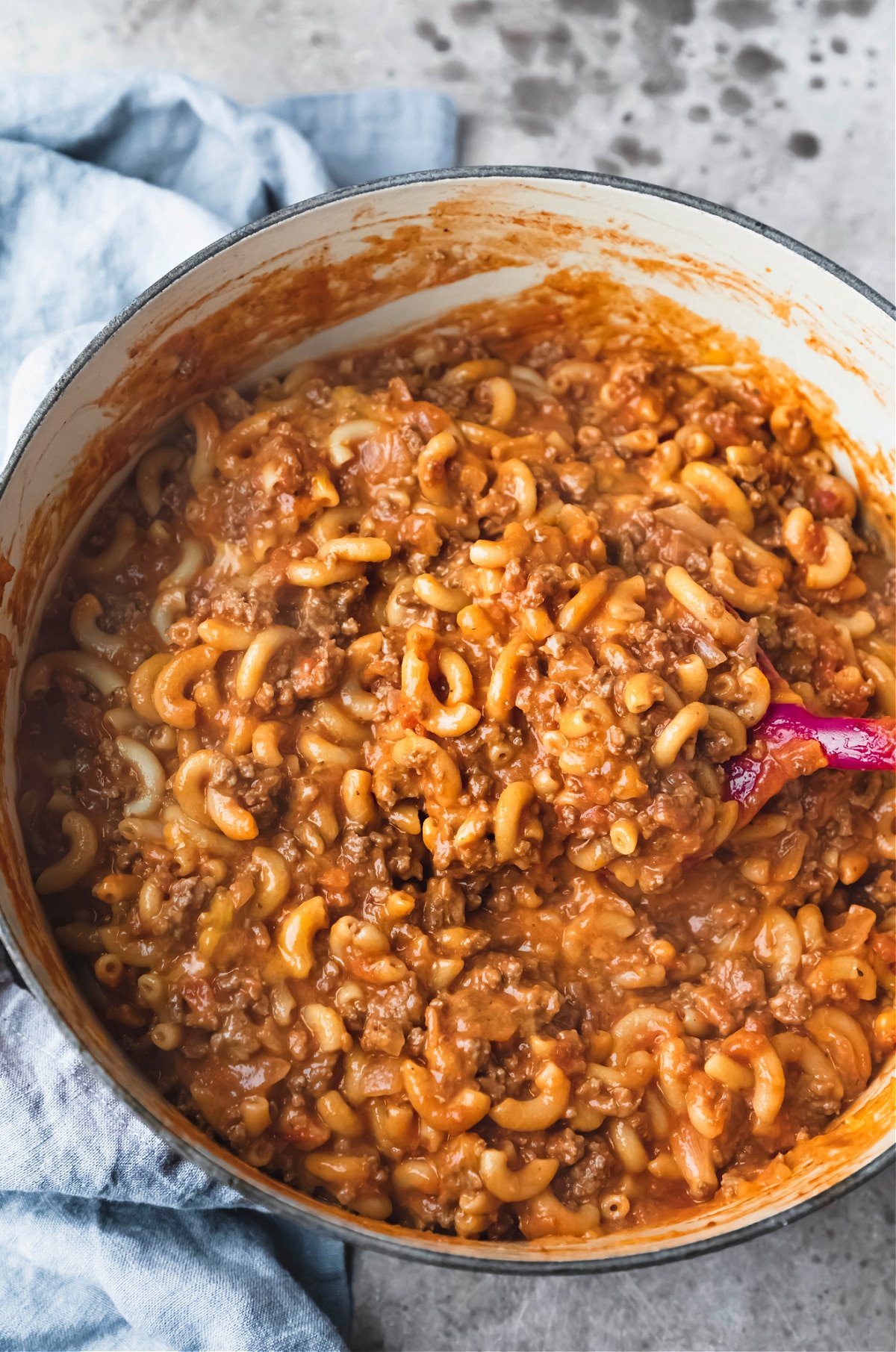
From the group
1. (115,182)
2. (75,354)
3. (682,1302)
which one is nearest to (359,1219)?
(682,1302)

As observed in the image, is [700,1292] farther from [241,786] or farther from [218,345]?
[218,345]

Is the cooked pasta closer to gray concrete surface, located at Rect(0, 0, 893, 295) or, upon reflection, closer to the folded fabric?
the folded fabric

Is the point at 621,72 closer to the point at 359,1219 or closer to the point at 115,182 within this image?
the point at 115,182

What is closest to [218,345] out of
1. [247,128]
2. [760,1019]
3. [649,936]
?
[247,128]

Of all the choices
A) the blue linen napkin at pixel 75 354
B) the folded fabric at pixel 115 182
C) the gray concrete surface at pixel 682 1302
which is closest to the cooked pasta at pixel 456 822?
the blue linen napkin at pixel 75 354

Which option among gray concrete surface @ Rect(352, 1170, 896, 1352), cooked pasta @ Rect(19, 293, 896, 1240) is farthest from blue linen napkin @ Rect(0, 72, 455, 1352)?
cooked pasta @ Rect(19, 293, 896, 1240)

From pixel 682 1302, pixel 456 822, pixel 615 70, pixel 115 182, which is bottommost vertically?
pixel 682 1302
